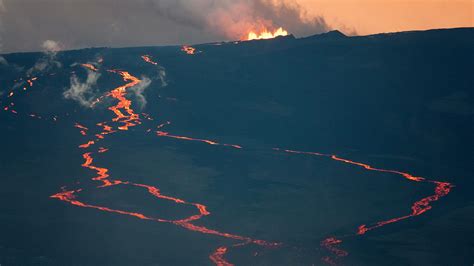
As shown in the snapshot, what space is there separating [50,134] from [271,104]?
38.4 m

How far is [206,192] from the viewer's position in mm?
76125

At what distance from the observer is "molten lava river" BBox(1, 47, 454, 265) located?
59.0 meters

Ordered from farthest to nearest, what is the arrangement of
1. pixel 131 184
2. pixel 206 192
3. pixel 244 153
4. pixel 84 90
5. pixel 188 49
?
pixel 188 49
pixel 84 90
pixel 244 153
pixel 131 184
pixel 206 192

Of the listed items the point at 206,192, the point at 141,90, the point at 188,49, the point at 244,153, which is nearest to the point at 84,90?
the point at 141,90

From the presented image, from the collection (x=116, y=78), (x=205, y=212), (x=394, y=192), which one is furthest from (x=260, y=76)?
(x=205, y=212)

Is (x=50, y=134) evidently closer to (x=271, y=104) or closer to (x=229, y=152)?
(x=229, y=152)

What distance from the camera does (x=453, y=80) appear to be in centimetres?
12825

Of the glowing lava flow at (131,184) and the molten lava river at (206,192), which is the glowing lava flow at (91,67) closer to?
the molten lava river at (206,192)

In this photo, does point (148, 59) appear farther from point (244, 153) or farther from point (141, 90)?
point (244, 153)

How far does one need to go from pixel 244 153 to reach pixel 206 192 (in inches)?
780

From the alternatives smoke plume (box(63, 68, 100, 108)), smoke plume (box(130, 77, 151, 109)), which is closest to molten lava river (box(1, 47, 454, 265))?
smoke plume (box(63, 68, 100, 108))

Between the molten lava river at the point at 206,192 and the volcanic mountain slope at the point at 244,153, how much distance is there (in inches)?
10.5

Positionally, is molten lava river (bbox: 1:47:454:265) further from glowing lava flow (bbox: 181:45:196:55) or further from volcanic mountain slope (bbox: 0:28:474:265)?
glowing lava flow (bbox: 181:45:196:55)

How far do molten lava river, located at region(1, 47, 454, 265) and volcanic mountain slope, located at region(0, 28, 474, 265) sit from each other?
0.87 feet
